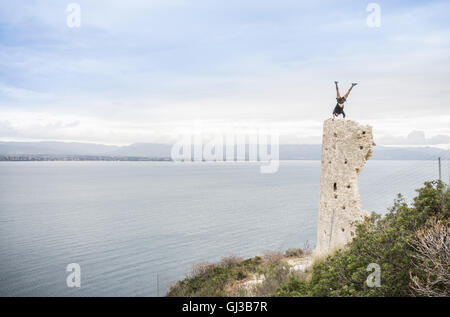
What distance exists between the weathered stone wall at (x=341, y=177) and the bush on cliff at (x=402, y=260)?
9.59 ft

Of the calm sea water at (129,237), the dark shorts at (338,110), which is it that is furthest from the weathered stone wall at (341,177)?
the calm sea water at (129,237)

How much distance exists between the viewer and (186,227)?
37781mm

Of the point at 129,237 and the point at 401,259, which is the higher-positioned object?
the point at 401,259

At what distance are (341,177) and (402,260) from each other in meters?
5.30

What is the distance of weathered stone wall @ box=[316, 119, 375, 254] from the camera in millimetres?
11891

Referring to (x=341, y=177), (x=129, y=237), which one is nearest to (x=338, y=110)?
(x=341, y=177)

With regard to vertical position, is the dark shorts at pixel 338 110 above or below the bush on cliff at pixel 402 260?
above

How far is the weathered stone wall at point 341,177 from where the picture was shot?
11.9 meters

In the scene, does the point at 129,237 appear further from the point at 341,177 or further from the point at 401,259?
the point at 401,259

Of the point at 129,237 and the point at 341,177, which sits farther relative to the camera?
the point at 129,237

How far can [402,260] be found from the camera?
23.6 ft

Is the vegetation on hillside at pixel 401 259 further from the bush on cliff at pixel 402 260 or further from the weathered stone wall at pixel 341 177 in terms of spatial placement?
the weathered stone wall at pixel 341 177
